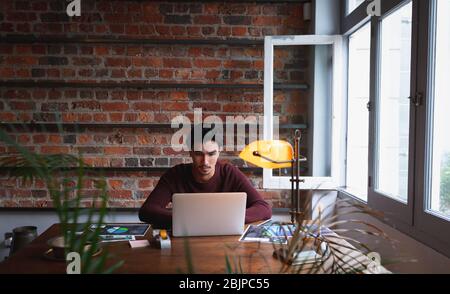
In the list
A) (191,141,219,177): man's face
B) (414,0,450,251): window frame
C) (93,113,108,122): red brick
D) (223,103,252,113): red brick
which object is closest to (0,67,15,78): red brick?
(93,113,108,122): red brick

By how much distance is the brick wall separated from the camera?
408 cm

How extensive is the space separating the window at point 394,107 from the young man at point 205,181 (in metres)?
0.83

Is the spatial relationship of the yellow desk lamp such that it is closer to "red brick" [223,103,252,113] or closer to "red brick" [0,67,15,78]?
Result: "red brick" [223,103,252,113]

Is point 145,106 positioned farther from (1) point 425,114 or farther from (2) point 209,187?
(1) point 425,114

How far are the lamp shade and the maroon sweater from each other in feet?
1.32

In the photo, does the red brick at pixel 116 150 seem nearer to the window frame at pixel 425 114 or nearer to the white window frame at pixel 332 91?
the white window frame at pixel 332 91

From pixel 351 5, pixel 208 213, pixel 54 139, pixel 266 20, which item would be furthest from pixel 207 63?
pixel 208 213

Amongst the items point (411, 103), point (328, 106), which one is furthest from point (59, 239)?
point (328, 106)

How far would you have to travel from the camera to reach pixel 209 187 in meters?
3.11

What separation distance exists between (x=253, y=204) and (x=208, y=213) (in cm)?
70

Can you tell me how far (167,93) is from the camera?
13.5 ft

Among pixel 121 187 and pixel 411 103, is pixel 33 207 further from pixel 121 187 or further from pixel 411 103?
pixel 411 103
